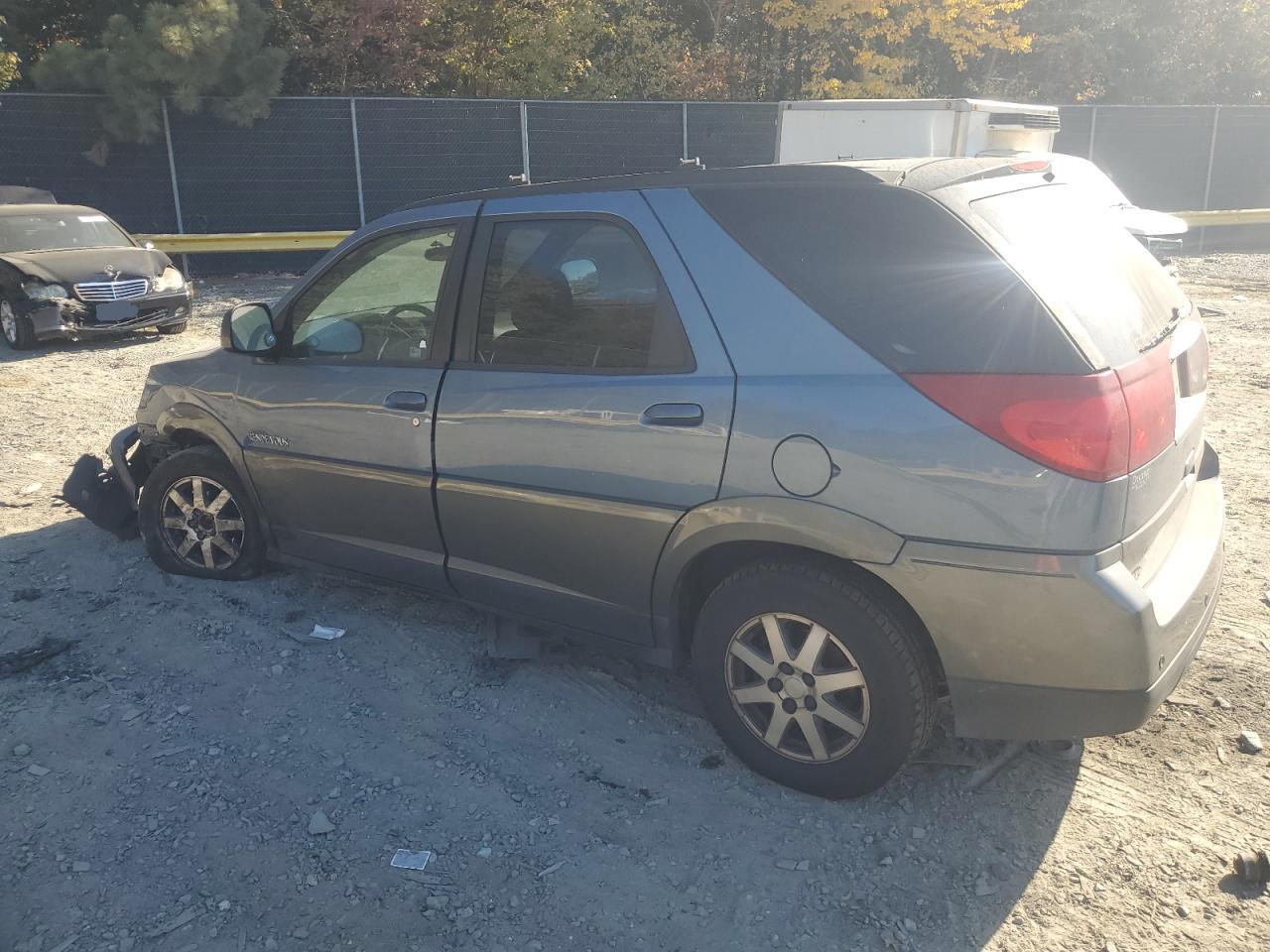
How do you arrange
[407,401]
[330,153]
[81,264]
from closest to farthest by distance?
[407,401] → [81,264] → [330,153]

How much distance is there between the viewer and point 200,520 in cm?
486

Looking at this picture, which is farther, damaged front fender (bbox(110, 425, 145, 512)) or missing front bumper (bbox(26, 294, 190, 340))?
missing front bumper (bbox(26, 294, 190, 340))

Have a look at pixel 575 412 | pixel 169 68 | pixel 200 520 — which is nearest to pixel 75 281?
pixel 169 68

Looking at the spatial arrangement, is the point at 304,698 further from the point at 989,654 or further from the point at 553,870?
the point at 989,654

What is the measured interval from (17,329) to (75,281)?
767mm

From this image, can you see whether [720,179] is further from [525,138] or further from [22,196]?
[525,138]

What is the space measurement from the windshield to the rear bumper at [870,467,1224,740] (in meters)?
11.6

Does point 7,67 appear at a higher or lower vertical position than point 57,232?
higher

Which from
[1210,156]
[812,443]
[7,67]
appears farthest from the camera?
[1210,156]

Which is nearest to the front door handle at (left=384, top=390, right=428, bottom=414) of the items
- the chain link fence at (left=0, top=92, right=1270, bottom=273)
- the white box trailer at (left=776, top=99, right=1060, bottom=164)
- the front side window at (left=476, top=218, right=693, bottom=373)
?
the front side window at (left=476, top=218, right=693, bottom=373)

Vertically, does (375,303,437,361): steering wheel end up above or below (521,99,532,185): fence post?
below

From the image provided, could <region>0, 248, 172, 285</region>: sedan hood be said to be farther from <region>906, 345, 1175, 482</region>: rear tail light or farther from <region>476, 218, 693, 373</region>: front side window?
<region>906, 345, 1175, 482</region>: rear tail light

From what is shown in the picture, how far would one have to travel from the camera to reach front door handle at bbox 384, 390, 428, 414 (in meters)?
3.86

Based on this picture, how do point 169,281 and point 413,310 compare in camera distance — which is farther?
point 169,281
